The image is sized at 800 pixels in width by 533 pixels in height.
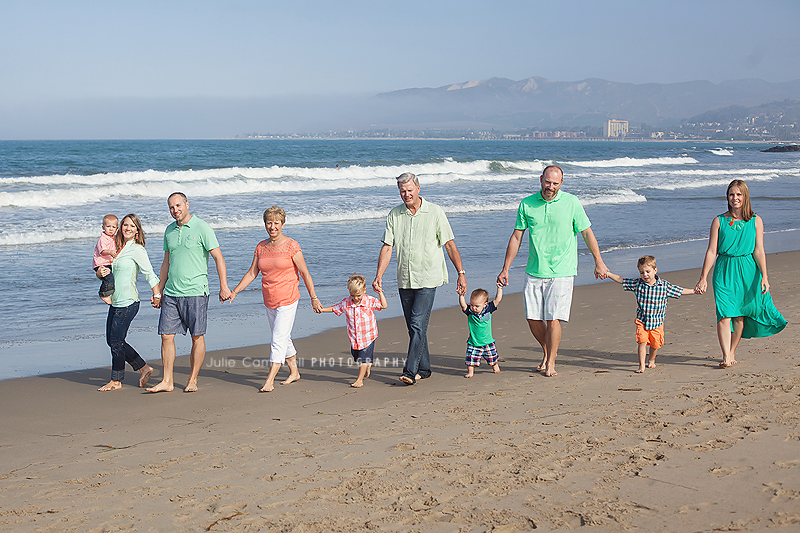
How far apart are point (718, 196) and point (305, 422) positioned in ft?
85.7

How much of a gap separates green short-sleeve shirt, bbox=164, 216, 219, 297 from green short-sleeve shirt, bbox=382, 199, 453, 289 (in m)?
1.59

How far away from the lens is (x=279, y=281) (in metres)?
5.88

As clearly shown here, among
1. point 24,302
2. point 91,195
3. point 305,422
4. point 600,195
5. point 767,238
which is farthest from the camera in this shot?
point 600,195

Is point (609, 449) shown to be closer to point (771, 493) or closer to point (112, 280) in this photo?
point (771, 493)

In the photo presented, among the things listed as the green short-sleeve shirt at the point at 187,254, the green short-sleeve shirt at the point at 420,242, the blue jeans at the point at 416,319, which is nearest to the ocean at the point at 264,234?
the green short-sleeve shirt at the point at 187,254

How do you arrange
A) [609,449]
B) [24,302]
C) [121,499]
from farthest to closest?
[24,302]
[609,449]
[121,499]

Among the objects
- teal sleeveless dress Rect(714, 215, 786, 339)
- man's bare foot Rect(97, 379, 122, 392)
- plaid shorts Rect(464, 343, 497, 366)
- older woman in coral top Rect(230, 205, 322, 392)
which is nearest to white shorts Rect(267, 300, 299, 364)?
older woman in coral top Rect(230, 205, 322, 392)

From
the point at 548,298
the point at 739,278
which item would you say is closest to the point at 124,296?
the point at 548,298

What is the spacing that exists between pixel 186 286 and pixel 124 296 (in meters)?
0.59

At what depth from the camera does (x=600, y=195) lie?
26.4 metres

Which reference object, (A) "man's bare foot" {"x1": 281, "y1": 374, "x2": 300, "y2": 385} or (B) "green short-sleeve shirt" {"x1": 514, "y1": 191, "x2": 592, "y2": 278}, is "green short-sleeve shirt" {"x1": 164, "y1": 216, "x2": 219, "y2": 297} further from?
(B) "green short-sleeve shirt" {"x1": 514, "y1": 191, "x2": 592, "y2": 278}

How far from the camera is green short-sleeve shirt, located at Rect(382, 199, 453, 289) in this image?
5754mm

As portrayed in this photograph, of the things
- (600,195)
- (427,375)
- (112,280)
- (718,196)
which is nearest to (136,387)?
(112,280)

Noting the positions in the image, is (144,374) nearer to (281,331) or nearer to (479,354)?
(281,331)
